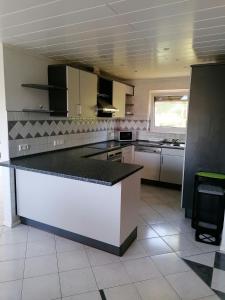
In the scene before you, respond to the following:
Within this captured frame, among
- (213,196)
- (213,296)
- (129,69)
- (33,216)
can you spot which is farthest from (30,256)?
(129,69)

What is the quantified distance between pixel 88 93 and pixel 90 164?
140cm

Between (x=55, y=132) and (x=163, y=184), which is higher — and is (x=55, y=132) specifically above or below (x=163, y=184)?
above

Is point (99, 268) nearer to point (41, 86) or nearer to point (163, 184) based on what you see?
point (41, 86)

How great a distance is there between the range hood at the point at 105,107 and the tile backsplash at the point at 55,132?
46 centimetres

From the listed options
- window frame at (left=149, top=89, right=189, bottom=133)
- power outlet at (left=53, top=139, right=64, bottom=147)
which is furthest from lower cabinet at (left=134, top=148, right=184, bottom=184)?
power outlet at (left=53, top=139, right=64, bottom=147)

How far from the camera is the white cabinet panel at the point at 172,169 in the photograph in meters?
4.31

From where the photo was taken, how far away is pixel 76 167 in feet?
8.21

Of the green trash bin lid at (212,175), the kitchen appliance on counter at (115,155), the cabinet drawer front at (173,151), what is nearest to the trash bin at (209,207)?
the green trash bin lid at (212,175)

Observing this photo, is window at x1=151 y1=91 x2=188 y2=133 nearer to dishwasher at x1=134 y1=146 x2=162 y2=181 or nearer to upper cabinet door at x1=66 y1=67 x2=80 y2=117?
dishwasher at x1=134 y1=146 x2=162 y2=181

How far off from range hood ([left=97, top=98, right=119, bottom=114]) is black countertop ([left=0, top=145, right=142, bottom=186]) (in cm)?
114

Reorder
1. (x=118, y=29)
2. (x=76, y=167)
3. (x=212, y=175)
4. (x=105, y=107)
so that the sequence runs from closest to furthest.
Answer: (x=118, y=29)
(x=76, y=167)
(x=212, y=175)
(x=105, y=107)

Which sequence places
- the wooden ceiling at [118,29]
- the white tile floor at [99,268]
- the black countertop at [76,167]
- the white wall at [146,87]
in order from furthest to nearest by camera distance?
the white wall at [146,87] → the black countertop at [76,167] → the white tile floor at [99,268] → the wooden ceiling at [118,29]

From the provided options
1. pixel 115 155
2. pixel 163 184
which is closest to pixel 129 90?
pixel 115 155

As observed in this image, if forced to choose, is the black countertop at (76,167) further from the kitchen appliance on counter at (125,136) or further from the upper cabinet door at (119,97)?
the kitchen appliance on counter at (125,136)
